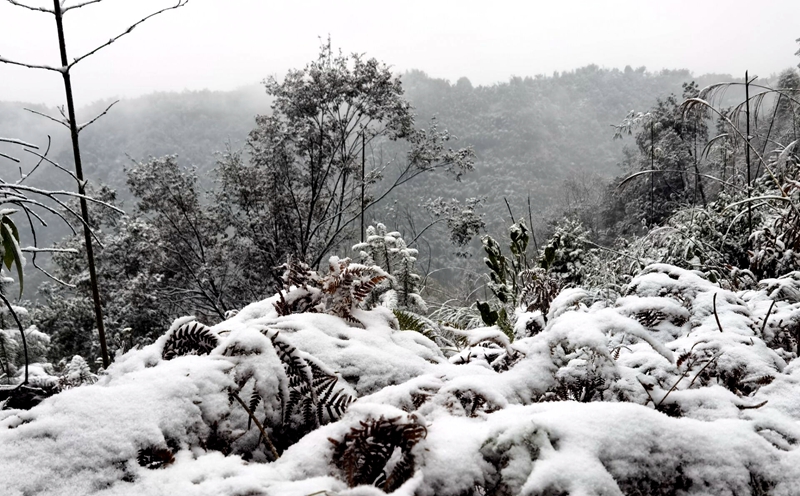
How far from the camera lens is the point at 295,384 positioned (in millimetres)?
992

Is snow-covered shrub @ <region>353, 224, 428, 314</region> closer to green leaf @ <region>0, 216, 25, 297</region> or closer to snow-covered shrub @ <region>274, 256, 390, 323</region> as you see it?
snow-covered shrub @ <region>274, 256, 390, 323</region>

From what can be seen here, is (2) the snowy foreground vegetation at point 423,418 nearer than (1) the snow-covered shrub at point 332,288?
Yes

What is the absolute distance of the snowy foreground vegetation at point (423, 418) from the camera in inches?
25.5

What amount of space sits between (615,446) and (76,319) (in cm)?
1751

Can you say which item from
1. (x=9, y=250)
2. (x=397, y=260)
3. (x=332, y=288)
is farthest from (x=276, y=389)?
(x=397, y=260)

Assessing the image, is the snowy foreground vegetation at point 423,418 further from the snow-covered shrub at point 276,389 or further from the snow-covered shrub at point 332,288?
the snow-covered shrub at point 332,288

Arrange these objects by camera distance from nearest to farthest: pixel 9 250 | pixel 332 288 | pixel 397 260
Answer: pixel 9 250
pixel 332 288
pixel 397 260

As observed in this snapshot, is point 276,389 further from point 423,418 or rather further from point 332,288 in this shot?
point 332,288

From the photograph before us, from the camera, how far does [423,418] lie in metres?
0.74

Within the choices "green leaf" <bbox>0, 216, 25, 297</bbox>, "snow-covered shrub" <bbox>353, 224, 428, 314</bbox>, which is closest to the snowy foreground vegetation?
"green leaf" <bbox>0, 216, 25, 297</bbox>

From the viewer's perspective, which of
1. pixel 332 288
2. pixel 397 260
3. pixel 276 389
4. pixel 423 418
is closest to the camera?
pixel 423 418

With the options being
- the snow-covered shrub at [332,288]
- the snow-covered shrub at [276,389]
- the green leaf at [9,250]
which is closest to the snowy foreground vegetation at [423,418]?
the snow-covered shrub at [276,389]

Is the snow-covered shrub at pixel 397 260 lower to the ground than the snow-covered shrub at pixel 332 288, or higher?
lower

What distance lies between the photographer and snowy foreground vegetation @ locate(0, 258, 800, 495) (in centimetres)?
65
